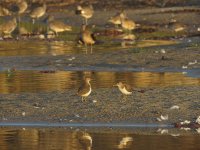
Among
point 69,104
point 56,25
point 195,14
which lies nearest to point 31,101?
point 69,104

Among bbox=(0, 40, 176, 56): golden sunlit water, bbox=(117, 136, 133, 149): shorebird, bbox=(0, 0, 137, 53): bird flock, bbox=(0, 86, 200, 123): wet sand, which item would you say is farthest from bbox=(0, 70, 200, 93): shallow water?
bbox=(0, 0, 137, 53): bird flock

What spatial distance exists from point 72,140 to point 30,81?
8.12 metres

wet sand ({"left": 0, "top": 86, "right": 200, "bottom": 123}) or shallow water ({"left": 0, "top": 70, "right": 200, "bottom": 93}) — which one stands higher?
wet sand ({"left": 0, "top": 86, "right": 200, "bottom": 123})

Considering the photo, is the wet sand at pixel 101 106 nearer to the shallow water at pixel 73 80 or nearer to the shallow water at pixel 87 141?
the shallow water at pixel 87 141

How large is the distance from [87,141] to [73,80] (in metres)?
8.36

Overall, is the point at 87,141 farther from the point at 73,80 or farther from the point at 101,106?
the point at 73,80

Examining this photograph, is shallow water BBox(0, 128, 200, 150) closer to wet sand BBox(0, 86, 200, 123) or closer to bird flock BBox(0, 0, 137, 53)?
wet sand BBox(0, 86, 200, 123)

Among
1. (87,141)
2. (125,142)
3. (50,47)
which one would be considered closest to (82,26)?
(50,47)

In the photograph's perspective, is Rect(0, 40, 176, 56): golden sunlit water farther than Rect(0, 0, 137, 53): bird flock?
No

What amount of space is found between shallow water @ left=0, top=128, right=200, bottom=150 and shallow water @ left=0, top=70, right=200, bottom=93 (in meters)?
5.06

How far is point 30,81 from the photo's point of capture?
2250 cm

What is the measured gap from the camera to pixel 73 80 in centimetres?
2272

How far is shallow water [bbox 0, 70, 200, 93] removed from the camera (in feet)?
68.9

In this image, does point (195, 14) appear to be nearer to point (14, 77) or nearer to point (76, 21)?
point (76, 21)
